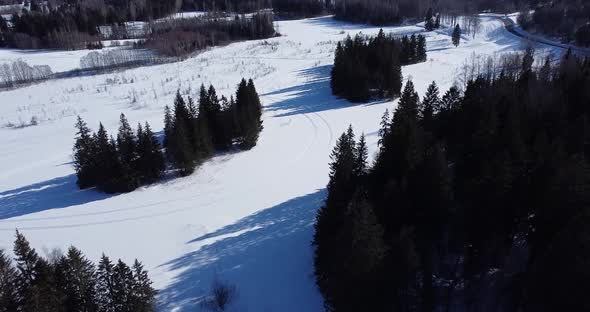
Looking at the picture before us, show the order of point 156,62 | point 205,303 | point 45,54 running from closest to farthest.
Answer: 1. point 205,303
2. point 156,62
3. point 45,54

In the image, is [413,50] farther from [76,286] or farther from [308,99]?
[76,286]

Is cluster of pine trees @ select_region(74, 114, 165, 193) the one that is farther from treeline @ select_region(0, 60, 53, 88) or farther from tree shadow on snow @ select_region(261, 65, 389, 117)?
treeline @ select_region(0, 60, 53, 88)

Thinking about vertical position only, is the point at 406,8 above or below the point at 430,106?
above

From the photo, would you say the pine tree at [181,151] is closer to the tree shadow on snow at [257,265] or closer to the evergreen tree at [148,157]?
the evergreen tree at [148,157]

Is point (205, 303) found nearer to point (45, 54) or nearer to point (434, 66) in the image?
point (434, 66)

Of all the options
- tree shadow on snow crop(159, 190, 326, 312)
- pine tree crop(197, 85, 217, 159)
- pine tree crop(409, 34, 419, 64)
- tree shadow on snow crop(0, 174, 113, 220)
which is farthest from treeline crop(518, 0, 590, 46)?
tree shadow on snow crop(0, 174, 113, 220)

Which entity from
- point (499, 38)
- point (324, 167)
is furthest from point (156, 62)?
point (499, 38)

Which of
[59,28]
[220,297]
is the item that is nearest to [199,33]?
[59,28]
